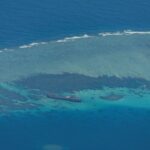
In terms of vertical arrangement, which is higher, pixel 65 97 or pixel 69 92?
pixel 69 92

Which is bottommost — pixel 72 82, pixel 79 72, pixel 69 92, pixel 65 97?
pixel 65 97

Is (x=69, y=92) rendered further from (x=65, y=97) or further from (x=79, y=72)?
(x=79, y=72)

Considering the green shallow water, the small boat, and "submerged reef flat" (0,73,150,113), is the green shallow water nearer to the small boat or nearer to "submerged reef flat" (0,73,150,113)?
"submerged reef flat" (0,73,150,113)

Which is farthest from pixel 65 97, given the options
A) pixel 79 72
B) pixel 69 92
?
pixel 79 72

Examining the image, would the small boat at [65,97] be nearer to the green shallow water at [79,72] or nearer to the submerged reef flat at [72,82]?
the green shallow water at [79,72]

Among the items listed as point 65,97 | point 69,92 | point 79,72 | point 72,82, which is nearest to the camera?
point 65,97

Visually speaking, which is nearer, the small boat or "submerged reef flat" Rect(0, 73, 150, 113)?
"submerged reef flat" Rect(0, 73, 150, 113)

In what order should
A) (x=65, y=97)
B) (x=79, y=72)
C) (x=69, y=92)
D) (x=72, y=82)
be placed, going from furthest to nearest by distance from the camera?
1. (x=79, y=72)
2. (x=72, y=82)
3. (x=69, y=92)
4. (x=65, y=97)

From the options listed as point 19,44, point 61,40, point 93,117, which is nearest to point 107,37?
point 61,40

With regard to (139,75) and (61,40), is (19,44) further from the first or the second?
(139,75)

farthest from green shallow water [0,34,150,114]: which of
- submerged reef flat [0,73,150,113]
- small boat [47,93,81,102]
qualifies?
small boat [47,93,81,102]

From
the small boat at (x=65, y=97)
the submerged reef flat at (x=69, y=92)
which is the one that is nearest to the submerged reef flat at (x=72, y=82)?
the submerged reef flat at (x=69, y=92)
